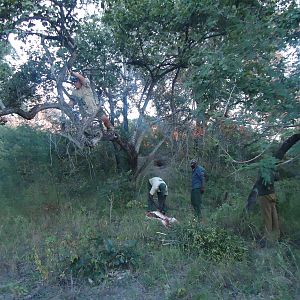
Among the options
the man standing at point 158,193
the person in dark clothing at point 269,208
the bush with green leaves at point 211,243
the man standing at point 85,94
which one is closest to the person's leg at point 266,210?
the person in dark clothing at point 269,208

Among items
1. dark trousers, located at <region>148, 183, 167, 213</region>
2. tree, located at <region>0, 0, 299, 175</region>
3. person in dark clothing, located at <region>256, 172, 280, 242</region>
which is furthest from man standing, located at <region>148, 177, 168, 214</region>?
person in dark clothing, located at <region>256, 172, 280, 242</region>

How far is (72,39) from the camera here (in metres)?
10.5

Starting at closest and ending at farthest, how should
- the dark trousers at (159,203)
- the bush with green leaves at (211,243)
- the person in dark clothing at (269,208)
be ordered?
the bush with green leaves at (211,243), the person in dark clothing at (269,208), the dark trousers at (159,203)

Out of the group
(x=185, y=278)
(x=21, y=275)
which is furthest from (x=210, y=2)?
(x=21, y=275)

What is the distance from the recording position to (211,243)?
6.87m

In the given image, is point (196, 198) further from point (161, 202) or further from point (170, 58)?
point (170, 58)

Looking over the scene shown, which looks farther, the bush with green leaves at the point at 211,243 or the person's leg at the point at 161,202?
the person's leg at the point at 161,202

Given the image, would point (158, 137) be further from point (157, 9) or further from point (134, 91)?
point (157, 9)

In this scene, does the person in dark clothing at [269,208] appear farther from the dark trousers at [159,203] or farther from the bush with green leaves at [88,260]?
the dark trousers at [159,203]

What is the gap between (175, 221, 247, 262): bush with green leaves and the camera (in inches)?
261

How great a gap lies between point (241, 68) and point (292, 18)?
3.37ft

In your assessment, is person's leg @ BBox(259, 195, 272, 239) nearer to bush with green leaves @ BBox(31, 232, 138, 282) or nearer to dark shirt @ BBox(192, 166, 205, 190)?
bush with green leaves @ BBox(31, 232, 138, 282)

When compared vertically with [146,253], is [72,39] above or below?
above

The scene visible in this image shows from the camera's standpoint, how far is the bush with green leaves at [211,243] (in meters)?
6.62
